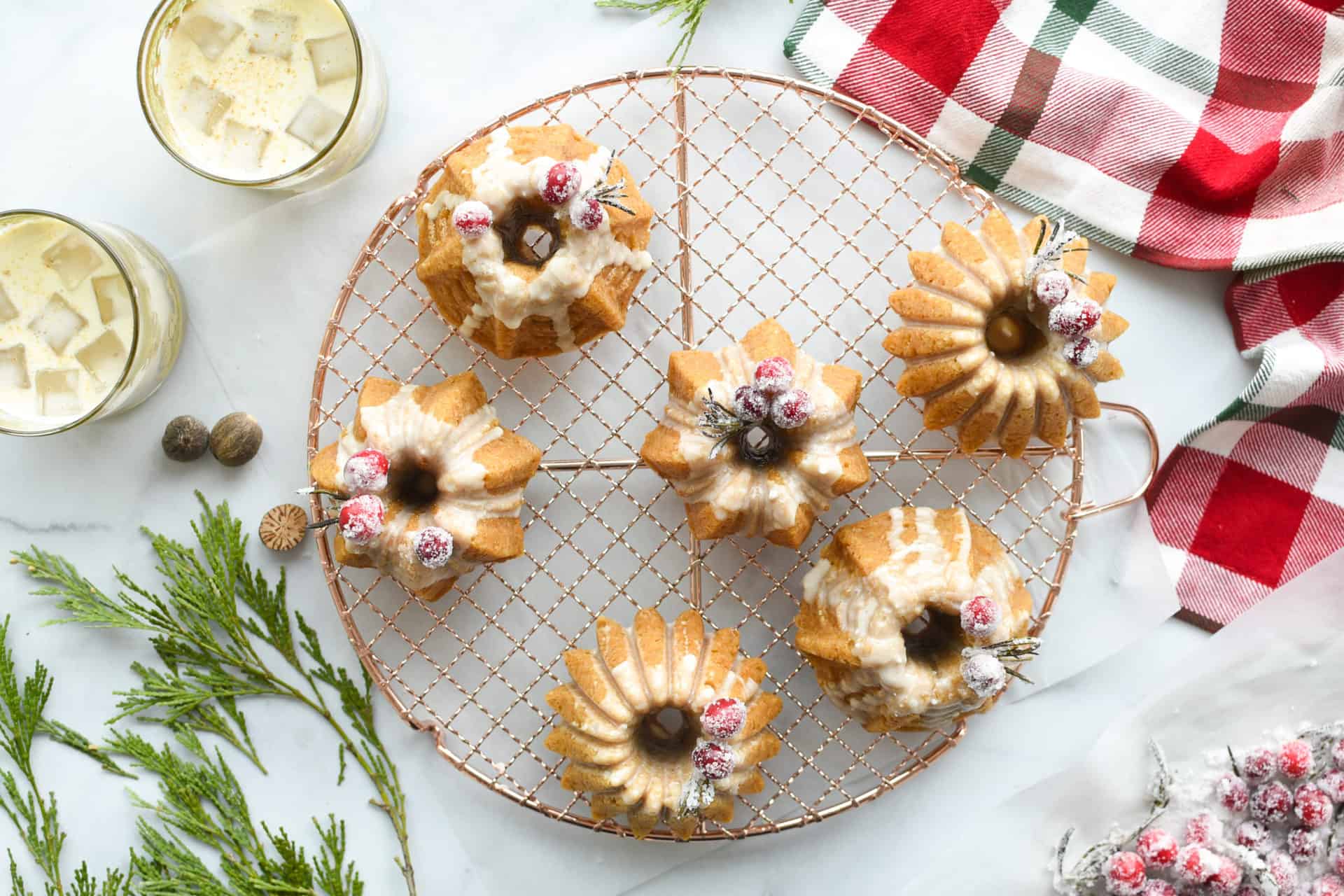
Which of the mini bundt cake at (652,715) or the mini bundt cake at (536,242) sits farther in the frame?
the mini bundt cake at (652,715)

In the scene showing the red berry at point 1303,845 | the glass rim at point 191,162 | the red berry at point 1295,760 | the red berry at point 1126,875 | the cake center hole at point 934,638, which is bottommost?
the red berry at point 1126,875

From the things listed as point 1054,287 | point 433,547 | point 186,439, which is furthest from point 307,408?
point 1054,287

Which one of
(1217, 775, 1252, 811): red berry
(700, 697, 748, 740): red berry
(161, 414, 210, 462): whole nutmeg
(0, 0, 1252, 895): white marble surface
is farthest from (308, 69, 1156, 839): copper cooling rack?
(1217, 775, 1252, 811): red berry

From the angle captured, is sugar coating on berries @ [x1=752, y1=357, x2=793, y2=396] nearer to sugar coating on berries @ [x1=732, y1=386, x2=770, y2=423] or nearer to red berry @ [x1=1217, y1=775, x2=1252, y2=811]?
sugar coating on berries @ [x1=732, y1=386, x2=770, y2=423]

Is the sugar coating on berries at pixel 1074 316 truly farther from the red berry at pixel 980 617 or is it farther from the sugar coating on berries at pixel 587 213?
the sugar coating on berries at pixel 587 213

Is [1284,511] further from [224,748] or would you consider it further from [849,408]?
[224,748]

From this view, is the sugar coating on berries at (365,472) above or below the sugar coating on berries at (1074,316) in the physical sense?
below

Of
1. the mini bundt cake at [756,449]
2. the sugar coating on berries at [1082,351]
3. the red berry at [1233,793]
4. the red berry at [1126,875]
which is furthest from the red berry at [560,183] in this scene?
the red berry at [1233,793]
